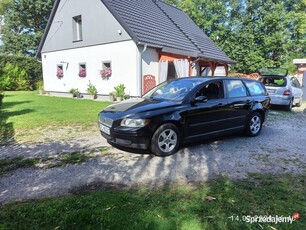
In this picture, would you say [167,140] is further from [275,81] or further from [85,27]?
[85,27]

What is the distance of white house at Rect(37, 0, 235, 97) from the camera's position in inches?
514

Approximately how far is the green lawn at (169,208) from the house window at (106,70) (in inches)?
441

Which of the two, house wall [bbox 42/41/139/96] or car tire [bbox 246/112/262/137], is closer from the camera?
car tire [bbox 246/112/262/137]

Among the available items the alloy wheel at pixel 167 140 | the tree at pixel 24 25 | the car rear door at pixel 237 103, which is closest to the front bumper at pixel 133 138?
the alloy wheel at pixel 167 140

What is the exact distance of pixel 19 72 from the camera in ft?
73.1

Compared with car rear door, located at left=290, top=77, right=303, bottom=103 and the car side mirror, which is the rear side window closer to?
the car side mirror

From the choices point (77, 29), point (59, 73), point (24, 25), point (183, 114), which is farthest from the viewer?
point (24, 25)

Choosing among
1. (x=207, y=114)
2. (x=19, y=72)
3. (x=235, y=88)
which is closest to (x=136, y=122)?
(x=207, y=114)

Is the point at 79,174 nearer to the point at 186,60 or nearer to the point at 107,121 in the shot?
the point at 107,121

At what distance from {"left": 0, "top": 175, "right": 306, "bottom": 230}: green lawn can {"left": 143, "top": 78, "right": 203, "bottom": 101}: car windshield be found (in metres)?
2.38

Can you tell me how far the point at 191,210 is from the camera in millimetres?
2984

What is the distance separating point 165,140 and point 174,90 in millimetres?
1442

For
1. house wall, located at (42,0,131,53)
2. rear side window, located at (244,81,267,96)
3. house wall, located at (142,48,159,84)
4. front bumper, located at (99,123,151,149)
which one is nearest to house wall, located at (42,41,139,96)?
house wall, located at (42,0,131,53)

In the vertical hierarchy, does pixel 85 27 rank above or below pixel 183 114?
above
